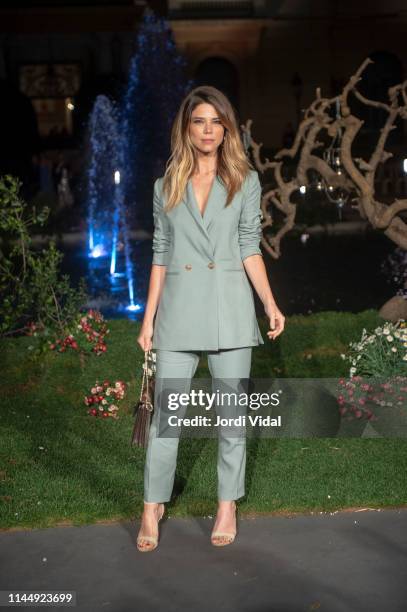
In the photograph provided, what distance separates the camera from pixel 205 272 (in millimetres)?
4730

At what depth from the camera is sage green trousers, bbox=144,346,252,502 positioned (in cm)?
482

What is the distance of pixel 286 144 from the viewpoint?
32.9 m

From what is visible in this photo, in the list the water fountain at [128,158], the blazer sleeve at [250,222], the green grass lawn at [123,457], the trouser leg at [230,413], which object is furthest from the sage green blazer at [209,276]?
the water fountain at [128,158]

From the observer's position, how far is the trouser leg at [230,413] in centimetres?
481

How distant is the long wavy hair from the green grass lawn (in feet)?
5.52

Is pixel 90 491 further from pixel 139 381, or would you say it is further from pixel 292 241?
pixel 292 241

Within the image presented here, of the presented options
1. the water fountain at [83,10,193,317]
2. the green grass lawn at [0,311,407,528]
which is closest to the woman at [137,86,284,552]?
the green grass lawn at [0,311,407,528]

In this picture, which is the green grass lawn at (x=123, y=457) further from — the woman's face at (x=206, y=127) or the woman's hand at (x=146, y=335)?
the woman's face at (x=206, y=127)

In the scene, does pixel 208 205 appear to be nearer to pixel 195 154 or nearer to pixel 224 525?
pixel 195 154

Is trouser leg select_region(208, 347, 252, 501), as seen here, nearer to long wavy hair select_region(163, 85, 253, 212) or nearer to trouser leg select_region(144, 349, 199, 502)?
trouser leg select_region(144, 349, 199, 502)

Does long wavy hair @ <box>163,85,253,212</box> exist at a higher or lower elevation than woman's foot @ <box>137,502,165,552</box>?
higher

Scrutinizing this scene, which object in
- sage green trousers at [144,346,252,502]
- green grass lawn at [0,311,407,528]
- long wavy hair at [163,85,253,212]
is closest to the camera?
long wavy hair at [163,85,253,212]

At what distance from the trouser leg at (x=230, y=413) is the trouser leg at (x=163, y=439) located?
0.42 ft

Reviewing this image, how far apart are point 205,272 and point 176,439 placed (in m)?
0.81
